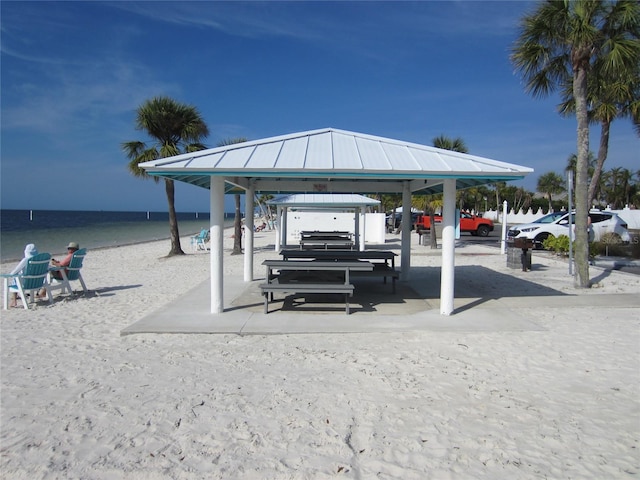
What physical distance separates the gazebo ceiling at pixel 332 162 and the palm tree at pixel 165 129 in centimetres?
989

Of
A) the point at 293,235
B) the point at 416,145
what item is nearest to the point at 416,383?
the point at 416,145

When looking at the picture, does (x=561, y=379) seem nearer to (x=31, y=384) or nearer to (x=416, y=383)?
(x=416, y=383)

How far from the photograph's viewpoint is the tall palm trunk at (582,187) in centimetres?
1045

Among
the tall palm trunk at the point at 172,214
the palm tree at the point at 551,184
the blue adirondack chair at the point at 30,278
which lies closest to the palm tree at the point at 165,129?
the tall palm trunk at the point at 172,214

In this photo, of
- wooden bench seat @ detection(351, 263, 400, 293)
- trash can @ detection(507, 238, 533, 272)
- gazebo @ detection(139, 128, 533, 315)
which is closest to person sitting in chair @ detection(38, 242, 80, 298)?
gazebo @ detection(139, 128, 533, 315)

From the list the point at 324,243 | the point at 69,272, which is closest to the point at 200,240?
the point at 324,243

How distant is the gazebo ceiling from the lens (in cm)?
675

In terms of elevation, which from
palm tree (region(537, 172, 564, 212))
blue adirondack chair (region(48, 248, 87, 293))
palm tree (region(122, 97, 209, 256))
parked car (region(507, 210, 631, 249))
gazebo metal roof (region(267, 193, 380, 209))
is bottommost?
blue adirondack chair (region(48, 248, 87, 293))

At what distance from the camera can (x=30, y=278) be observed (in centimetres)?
841

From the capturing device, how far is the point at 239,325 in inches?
270

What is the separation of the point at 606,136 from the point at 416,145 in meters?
13.7

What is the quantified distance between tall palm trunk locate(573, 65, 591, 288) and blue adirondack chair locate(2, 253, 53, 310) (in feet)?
37.1

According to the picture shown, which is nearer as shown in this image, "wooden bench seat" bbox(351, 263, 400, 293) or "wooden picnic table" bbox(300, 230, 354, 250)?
"wooden bench seat" bbox(351, 263, 400, 293)

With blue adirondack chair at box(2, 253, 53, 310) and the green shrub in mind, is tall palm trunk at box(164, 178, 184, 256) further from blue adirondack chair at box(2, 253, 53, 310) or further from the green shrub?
the green shrub
